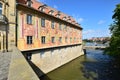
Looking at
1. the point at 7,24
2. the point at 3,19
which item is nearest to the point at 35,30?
the point at 7,24

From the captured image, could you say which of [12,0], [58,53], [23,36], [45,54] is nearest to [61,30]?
[58,53]

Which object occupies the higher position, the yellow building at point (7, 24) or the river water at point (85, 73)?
the yellow building at point (7, 24)

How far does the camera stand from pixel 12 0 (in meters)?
13.4

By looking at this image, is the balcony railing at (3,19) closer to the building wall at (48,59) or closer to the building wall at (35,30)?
the building wall at (35,30)

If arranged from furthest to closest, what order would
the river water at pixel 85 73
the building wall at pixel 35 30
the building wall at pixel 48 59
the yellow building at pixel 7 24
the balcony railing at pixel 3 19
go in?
the river water at pixel 85 73 < the building wall at pixel 48 59 < the building wall at pixel 35 30 < the yellow building at pixel 7 24 < the balcony railing at pixel 3 19

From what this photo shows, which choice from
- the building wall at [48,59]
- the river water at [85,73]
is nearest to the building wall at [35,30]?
the building wall at [48,59]

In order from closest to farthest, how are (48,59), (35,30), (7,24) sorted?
1. (7,24)
2. (35,30)
3. (48,59)

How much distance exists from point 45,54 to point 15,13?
774cm

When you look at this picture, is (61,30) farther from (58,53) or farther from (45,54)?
(45,54)

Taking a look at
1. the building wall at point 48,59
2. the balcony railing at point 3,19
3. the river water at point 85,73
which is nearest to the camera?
the balcony railing at point 3,19

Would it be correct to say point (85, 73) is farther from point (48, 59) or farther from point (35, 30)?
point (35, 30)

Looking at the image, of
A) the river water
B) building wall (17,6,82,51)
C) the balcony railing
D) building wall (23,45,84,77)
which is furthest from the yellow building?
the river water

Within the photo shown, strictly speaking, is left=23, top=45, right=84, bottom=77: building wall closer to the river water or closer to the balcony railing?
the river water

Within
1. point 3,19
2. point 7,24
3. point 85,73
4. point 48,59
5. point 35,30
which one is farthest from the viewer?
point 85,73
